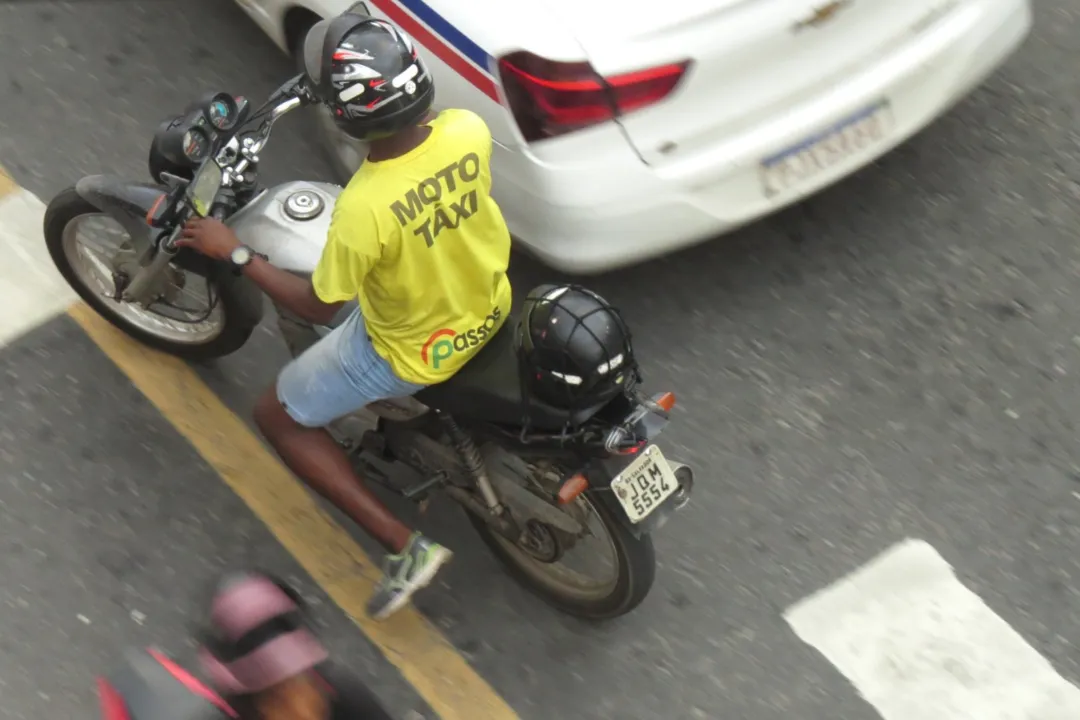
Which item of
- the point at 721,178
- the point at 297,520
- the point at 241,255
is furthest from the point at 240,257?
the point at 721,178

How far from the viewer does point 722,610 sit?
139 inches

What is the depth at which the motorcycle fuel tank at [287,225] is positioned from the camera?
327cm

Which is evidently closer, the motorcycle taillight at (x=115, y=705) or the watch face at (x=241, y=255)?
the motorcycle taillight at (x=115, y=705)

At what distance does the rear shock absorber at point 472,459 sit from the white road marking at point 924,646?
1.05 meters

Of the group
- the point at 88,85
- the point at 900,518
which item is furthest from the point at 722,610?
the point at 88,85

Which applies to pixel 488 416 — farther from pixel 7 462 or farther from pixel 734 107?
pixel 7 462

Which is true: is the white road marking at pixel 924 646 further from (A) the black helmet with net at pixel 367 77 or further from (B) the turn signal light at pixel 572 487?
(A) the black helmet with net at pixel 367 77

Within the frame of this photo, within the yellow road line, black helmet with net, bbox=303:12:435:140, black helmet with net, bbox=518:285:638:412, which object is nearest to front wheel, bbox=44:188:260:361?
the yellow road line

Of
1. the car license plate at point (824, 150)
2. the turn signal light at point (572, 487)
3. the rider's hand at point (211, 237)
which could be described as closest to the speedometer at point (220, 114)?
the rider's hand at point (211, 237)

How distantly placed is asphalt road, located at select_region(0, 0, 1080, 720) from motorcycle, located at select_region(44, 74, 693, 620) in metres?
0.30

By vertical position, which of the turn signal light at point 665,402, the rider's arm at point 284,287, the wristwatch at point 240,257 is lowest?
the turn signal light at point 665,402

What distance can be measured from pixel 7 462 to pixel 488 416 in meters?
2.01

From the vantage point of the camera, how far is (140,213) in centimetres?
339

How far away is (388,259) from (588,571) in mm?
1398
